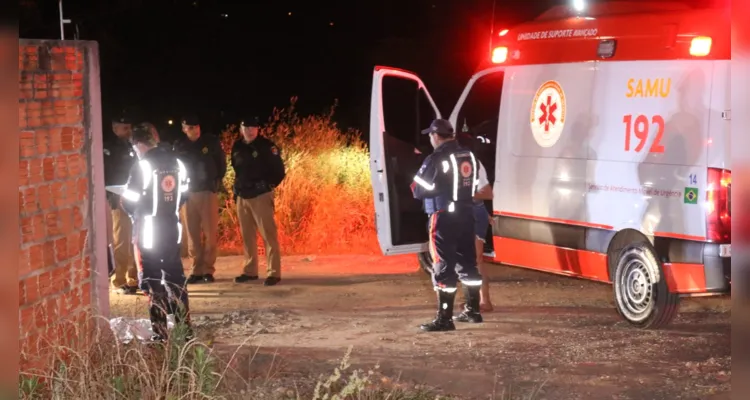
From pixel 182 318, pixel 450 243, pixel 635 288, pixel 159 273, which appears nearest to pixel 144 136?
pixel 159 273

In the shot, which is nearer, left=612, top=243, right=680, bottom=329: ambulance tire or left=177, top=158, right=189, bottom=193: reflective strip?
left=177, top=158, right=189, bottom=193: reflective strip

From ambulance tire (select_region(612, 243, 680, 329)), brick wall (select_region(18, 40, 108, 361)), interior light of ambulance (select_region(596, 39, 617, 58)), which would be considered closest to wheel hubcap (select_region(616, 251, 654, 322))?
ambulance tire (select_region(612, 243, 680, 329))

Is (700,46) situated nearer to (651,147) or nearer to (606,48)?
(651,147)

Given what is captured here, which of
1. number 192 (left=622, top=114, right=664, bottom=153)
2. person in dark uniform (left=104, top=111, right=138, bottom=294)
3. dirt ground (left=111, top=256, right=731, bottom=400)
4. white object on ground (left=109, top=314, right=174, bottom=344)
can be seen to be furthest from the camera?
person in dark uniform (left=104, top=111, right=138, bottom=294)

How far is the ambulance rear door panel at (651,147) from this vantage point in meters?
7.57

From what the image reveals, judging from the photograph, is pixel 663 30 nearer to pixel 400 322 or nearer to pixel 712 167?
pixel 712 167

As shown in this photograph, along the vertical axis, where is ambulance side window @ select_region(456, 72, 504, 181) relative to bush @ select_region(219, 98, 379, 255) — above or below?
above

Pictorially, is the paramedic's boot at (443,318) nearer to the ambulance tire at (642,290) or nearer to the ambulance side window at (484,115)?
the ambulance tire at (642,290)

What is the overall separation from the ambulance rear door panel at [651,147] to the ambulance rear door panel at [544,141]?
15cm

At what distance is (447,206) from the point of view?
8203 mm

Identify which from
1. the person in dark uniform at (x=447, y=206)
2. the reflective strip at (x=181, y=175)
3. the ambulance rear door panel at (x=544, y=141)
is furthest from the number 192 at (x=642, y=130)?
the reflective strip at (x=181, y=175)

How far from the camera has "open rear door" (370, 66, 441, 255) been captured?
903 cm

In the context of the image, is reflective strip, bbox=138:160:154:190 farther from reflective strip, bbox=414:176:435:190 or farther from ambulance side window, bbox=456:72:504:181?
ambulance side window, bbox=456:72:504:181

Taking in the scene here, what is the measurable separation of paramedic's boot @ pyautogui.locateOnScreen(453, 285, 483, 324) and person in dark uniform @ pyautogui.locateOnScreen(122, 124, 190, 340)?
2368 mm
